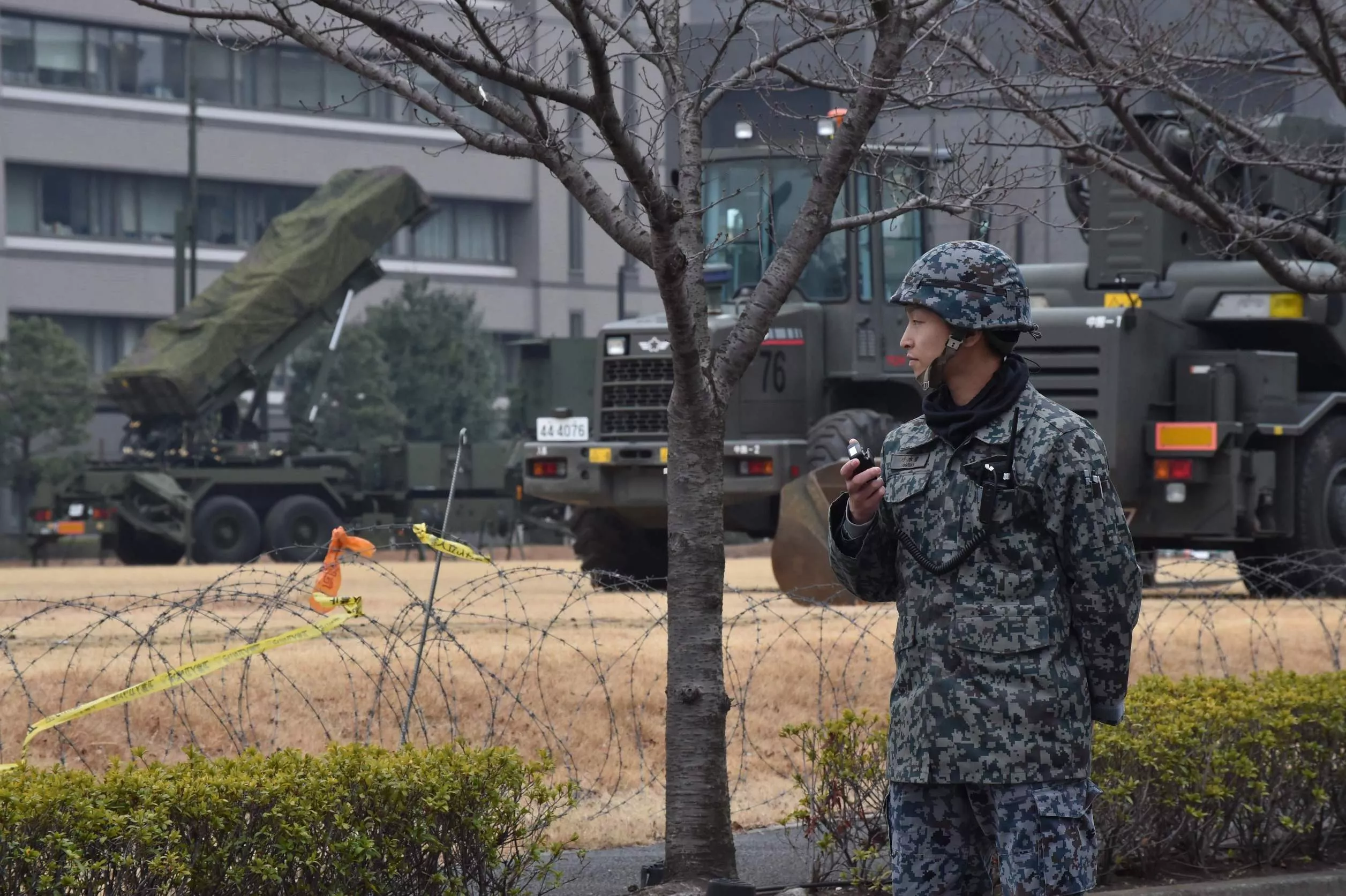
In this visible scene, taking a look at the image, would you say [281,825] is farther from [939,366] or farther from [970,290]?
[970,290]

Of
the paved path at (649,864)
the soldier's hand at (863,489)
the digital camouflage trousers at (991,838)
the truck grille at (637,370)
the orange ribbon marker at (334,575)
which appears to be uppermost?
the truck grille at (637,370)

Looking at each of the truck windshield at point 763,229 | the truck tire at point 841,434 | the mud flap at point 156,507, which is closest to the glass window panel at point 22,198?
the mud flap at point 156,507

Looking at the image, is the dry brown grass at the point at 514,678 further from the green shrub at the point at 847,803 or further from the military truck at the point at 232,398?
the military truck at the point at 232,398

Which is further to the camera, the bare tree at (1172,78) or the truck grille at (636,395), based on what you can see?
the truck grille at (636,395)

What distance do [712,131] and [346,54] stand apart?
65.5 feet

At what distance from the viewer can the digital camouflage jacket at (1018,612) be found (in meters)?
4.21

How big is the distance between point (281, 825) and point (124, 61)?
2200 inches

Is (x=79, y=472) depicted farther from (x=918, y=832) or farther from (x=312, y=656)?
(x=918, y=832)

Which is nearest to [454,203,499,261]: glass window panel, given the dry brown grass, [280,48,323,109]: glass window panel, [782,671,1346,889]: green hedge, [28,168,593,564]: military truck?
[280,48,323,109]: glass window panel

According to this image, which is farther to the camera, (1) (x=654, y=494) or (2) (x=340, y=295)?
(2) (x=340, y=295)

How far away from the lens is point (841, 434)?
55.1 feet

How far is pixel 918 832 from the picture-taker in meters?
4.32

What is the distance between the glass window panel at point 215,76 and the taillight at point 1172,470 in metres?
46.4

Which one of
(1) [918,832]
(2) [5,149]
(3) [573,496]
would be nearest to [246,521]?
(3) [573,496]
